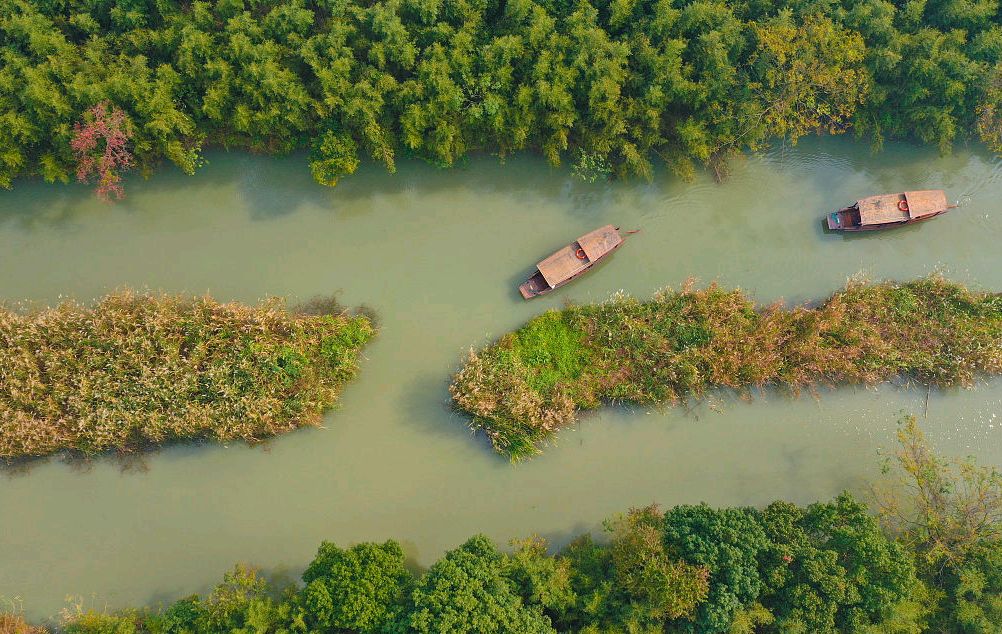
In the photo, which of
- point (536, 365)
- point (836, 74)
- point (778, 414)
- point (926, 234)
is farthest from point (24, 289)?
point (926, 234)

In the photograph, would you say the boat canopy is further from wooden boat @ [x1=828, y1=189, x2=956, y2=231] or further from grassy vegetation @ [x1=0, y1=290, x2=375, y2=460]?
grassy vegetation @ [x1=0, y1=290, x2=375, y2=460]

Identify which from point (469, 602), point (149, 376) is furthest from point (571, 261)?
point (149, 376)

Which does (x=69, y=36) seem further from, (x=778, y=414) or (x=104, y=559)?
(x=778, y=414)

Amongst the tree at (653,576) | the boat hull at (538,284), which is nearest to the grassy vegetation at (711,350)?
the boat hull at (538,284)

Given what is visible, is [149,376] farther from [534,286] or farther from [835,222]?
[835,222]

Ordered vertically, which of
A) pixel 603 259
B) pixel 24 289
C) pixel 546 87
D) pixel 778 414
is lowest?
pixel 778 414

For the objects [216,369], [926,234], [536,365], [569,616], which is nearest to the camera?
[569,616]
